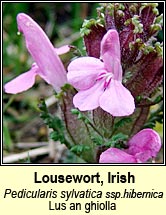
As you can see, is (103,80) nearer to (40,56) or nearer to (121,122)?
(121,122)

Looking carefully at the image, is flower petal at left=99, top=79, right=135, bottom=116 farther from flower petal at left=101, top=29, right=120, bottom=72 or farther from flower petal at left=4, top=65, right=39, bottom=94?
flower petal at left=4, top=65, right=39, bottom=94

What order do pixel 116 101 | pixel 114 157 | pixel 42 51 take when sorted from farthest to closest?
pixel 42 51
pixel 114 157
pixel 116 101

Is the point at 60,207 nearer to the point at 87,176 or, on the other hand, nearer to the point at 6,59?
the point at 87,176

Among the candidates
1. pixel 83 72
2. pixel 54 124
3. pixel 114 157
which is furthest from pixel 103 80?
pixel 54 124

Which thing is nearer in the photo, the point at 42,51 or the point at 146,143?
the point at 146,143

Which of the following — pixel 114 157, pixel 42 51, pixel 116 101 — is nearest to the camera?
pixel 116 101

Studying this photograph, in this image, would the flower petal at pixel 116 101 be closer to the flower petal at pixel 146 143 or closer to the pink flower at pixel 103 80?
the pink flower at pixel 103 80
